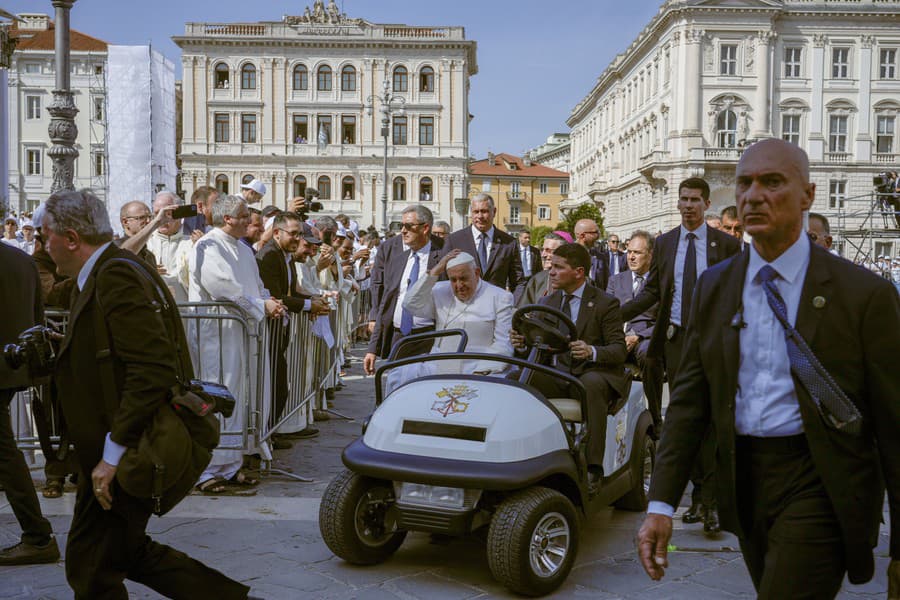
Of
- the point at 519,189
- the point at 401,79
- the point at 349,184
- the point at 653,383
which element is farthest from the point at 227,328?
the point at 519,189

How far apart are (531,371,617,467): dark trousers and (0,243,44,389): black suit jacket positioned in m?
Answer: 2.93

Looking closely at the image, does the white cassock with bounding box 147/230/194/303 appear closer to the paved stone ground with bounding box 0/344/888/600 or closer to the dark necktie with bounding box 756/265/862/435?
the paved stone ground with bounding box 0/344/888/600

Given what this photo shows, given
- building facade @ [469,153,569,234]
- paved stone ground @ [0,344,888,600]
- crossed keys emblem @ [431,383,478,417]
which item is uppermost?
Answer: building facade @ [469,153,569,234]

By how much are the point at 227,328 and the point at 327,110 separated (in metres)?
66.4

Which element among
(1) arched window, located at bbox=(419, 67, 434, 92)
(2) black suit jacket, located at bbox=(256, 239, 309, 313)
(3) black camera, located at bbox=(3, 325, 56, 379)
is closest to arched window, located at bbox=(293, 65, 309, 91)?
(1) arched window, located at bbox=(419, 67, 434, 92)

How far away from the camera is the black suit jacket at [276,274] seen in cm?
774

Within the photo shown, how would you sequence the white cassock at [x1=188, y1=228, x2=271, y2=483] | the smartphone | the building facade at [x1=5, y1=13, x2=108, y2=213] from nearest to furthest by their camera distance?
the smartphone < the white cassock at [x1=188, y1=228, x2=271, y2=483] < the building facade at [x1=5, y1=13, x2=108, y2=213]

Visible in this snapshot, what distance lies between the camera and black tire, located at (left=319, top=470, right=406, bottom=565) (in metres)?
4.67

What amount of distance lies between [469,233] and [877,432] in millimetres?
6219

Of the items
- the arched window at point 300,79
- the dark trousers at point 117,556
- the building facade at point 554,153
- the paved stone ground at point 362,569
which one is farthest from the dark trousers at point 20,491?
the building facade at point 554,153

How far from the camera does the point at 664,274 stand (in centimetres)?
609

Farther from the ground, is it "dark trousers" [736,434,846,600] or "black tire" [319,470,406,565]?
"dark trousers" [736,434,846,600]

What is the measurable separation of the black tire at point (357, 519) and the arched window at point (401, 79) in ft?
220

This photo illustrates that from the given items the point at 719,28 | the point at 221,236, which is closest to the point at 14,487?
the point at 221,236
